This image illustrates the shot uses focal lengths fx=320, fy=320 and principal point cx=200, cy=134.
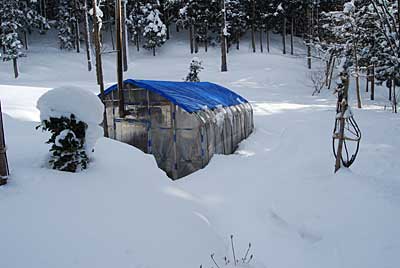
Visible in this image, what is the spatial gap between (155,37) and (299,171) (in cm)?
2177

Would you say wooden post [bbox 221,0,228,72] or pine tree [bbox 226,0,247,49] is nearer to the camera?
wooden post [bbox 221,0,228,72]

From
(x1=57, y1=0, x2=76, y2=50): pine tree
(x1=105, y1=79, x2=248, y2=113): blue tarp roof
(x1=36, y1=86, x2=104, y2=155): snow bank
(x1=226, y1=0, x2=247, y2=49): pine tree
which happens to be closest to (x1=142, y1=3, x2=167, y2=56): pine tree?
(x1=226, y1=0, x2=247, y2=49): pine tree

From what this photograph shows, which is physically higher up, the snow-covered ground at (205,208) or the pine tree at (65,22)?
the pine tree at (65,22)

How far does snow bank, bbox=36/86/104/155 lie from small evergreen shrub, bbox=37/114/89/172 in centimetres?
7

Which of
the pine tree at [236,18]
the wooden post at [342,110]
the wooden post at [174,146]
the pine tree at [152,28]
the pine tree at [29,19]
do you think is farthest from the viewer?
the pine tree at [236,18]

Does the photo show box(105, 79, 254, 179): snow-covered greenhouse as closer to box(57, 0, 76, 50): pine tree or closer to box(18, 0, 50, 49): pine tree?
box(57, 0, 76, 50): pine tree

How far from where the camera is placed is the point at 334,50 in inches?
693

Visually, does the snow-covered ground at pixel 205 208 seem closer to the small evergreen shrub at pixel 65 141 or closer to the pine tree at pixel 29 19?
the small evergreen shrub at pixel 65 141

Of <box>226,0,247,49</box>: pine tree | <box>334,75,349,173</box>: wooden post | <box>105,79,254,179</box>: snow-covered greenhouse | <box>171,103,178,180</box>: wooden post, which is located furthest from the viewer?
<box>226,0,247,49</box>: pine tree

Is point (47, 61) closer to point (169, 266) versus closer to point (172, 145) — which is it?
point (172, 145)

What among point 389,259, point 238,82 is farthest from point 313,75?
point 389,259

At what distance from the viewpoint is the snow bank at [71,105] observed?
4117 millimetres

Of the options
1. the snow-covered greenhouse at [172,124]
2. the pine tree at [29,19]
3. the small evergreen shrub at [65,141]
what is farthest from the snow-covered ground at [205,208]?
the pine tree at [29,19]

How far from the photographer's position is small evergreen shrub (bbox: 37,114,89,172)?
13.6ft
